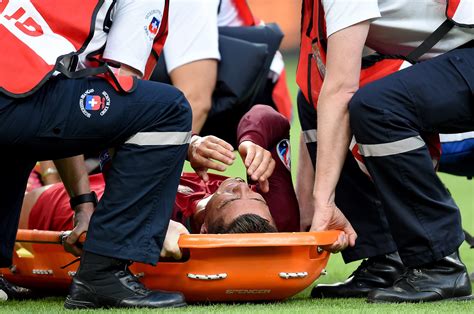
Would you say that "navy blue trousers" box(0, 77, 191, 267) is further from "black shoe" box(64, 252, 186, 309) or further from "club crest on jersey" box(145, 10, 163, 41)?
"club crest on jersey" box(145, 10, 163, 41)

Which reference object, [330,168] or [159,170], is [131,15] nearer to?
[159,170]

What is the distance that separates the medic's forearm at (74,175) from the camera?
3584mm

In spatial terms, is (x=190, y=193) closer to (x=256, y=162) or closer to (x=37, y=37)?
(x=256, y=162)

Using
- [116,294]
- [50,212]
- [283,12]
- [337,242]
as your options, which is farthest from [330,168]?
[283,12]

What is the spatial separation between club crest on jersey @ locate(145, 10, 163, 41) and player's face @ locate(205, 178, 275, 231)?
59cm

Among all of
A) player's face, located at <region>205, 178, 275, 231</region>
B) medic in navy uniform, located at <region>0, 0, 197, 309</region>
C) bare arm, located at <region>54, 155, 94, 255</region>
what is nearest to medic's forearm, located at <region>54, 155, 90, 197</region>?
bare arm, located at <region>54, 155, 94, 255</region>

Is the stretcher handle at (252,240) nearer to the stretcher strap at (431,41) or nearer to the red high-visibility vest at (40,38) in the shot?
the red high-visibility vest at (40,38)

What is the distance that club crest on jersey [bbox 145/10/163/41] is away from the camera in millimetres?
3396

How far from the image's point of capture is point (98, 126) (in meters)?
3.09

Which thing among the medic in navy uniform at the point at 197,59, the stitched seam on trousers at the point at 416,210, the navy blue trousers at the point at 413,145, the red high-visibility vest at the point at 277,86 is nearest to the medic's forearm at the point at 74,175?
the navy blue trousers at the point at 413,145

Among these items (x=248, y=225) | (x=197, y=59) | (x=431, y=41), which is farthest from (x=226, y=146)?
(x=197, y=59)

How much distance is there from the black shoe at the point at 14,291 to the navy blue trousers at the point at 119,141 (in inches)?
24.5

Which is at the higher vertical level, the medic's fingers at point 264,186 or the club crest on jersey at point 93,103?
the club crest on jersey at point 93,103

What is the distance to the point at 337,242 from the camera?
3.34 m
